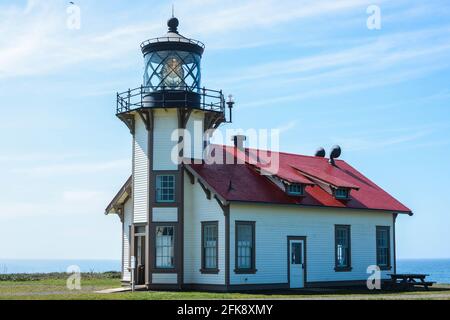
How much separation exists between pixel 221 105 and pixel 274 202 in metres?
4.51

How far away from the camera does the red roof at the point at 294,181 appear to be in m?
30.1

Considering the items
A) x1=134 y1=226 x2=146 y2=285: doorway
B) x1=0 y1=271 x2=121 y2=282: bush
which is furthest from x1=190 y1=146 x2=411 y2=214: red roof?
x1=0 y1=271 x2=121 y2=282: bush

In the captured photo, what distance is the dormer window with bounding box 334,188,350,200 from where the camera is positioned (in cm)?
3378

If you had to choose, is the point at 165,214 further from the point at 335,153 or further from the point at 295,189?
the point at 335,153

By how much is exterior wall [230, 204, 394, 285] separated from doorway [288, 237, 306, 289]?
0.23 metres

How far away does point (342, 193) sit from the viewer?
112 ft

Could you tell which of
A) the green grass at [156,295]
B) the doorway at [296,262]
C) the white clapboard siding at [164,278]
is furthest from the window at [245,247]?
the white clapboard siding at [164,278]

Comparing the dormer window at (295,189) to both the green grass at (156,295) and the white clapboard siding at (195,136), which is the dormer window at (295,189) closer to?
the white clapboard siding at (195,136)

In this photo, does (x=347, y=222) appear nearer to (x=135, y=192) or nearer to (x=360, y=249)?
(x=360, y=249)

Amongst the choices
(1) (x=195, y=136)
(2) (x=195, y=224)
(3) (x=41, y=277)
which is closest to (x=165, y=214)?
(2) (x=195, y=224)

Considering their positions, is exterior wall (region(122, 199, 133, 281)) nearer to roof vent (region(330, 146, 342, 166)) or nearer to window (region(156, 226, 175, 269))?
window (region(156, 226, 175, 269))

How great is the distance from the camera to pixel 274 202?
99.0ft
